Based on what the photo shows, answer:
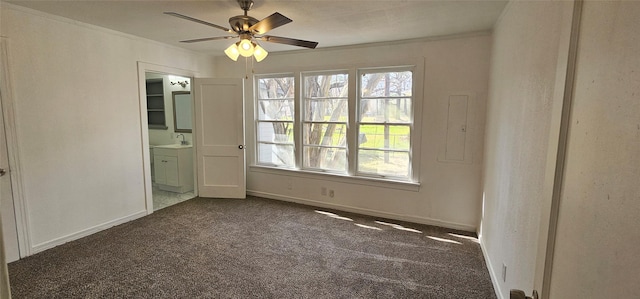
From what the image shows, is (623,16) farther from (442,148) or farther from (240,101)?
(240,101)

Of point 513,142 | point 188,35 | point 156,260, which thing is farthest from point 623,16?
point 188,35

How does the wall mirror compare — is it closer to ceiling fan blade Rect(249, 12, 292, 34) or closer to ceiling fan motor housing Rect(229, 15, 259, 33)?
ceiling fan motor housing Rect(229, 15, 259, 33)

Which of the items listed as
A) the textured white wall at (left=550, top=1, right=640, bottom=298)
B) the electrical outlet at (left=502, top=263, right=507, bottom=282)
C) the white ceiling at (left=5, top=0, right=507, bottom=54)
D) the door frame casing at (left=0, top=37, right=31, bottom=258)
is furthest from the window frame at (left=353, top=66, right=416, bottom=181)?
the door frame casing at (left=0, top=37, right=31, bottom=258)

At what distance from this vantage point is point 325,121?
4.28 metres

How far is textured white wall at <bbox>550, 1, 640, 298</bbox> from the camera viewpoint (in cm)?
50

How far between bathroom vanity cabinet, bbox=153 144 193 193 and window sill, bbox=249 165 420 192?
1178 millimetres

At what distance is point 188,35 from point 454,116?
3336 millimetres

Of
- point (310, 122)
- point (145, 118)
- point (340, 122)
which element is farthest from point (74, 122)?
point (340, 122)

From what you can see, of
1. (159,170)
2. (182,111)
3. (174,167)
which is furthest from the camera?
(182,111)

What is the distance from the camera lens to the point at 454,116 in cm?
345

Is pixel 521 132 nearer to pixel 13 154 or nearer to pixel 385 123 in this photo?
pixel 385 123

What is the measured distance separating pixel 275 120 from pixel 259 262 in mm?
2451

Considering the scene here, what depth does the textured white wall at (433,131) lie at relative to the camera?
3.32 meters

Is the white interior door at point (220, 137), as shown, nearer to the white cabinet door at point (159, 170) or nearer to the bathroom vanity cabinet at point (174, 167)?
the bathroom vanity cabinet at point (174, 167)
